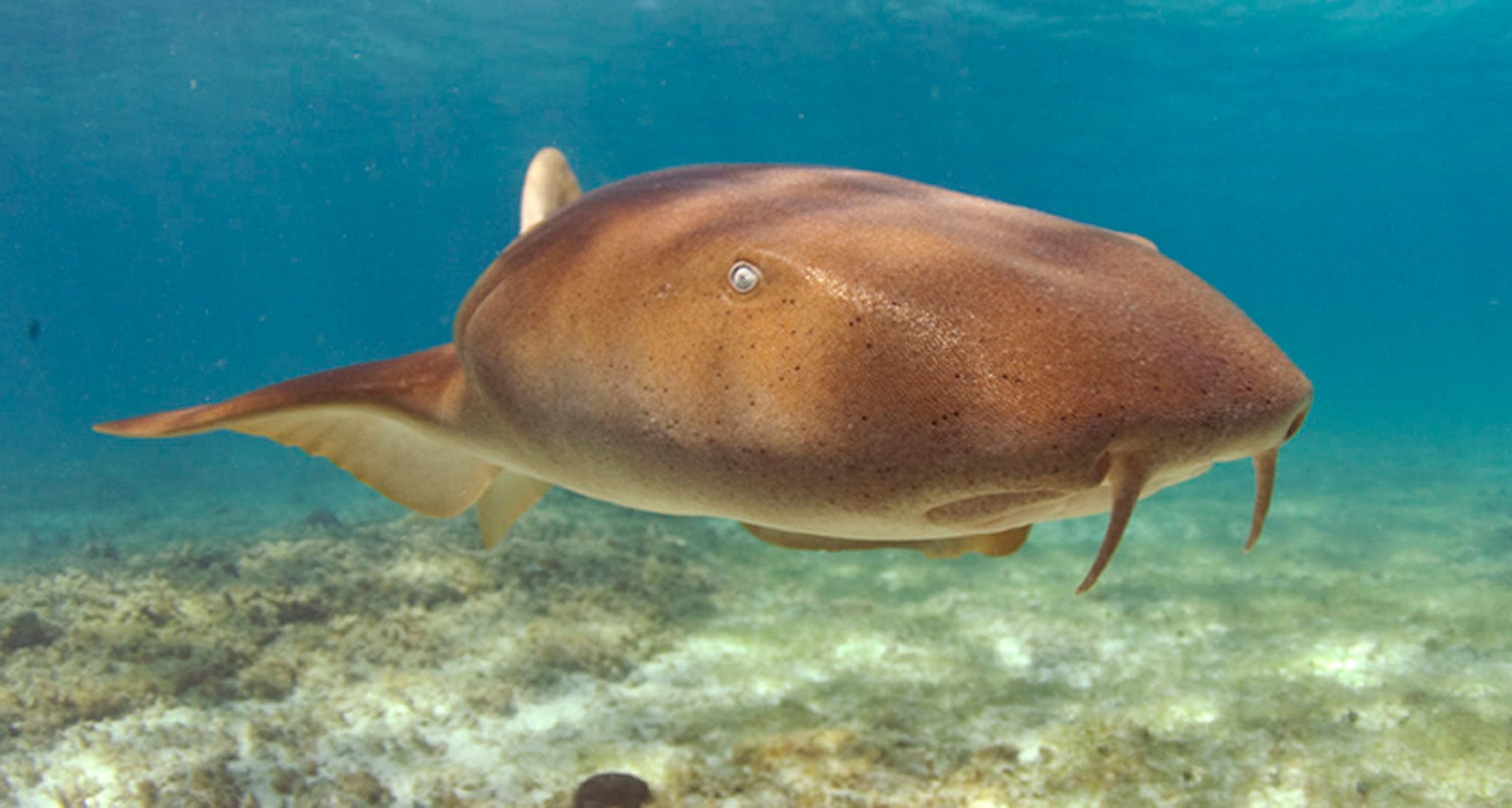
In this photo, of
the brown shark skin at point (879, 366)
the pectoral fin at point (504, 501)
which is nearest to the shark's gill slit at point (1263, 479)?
the brown shark skin at point (879, 366)

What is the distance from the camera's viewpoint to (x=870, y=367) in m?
1.31

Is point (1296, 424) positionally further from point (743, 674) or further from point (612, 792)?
point (743, 674)

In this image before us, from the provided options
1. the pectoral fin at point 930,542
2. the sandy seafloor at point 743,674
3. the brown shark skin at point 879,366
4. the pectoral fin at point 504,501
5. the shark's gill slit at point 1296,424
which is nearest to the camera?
the brown shark skin at point 879,366

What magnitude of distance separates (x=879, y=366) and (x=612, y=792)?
11.4ft

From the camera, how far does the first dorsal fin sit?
3.09m

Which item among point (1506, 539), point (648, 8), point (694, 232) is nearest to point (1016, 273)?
point (694, 232)

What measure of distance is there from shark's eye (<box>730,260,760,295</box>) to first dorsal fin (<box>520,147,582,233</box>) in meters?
1.75

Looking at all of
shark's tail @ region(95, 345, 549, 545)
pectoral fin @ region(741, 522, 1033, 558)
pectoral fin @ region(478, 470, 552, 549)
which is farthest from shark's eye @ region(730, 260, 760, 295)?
pectoral fin @ region(478, 470, 552, 549)

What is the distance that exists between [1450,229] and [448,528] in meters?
106

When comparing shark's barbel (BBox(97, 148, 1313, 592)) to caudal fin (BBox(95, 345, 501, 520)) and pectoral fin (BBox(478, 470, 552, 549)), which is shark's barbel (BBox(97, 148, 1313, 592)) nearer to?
caudal fin (BBox(95, 345, 501, 520))

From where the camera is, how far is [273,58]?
33.0 meters

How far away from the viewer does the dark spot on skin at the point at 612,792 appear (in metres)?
4.07

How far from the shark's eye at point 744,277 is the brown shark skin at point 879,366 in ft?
0.04

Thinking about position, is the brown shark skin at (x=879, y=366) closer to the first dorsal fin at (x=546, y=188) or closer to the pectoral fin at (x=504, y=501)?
the pectoral fin at (x=504, y=501)
